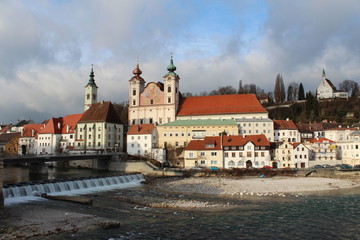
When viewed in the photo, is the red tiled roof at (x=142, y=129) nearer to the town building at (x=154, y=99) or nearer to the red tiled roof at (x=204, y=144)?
the town building at (x=154, y=99)

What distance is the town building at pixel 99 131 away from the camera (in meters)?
70.4

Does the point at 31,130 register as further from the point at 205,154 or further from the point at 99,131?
the point at 205,154

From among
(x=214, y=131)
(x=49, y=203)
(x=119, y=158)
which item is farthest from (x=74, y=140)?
(x=49, y=203)

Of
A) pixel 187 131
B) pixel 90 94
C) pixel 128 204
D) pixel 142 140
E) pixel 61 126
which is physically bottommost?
pixel 128 204

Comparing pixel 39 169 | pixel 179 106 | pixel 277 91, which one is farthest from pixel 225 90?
pixel 39 169

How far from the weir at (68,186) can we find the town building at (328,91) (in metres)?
94.8

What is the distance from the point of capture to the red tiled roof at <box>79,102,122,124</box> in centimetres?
7144

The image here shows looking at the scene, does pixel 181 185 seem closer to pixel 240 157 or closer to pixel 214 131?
pixel 240 157

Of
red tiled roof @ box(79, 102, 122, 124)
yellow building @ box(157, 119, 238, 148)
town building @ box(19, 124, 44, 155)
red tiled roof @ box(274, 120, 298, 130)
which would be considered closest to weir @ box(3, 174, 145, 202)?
yellow building @ box(157, 119, 238, 148)

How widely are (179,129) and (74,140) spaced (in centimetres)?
2639

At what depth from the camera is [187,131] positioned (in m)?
66.8

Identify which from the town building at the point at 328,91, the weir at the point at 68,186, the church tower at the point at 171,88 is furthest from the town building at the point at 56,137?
the town building at the point at 328,91

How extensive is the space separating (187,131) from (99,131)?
66.5 ft

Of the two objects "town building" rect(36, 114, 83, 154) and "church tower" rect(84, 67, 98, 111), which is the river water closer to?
"town building" rect(36, 114, 83, 154)
